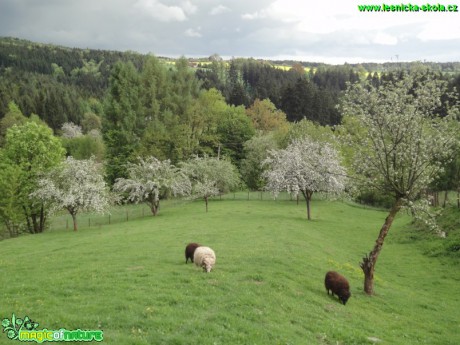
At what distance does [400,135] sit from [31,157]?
2037 inches

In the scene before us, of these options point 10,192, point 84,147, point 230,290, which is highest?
point 230,290

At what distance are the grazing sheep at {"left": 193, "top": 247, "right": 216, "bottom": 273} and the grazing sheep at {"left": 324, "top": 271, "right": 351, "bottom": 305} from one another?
23.8 feet

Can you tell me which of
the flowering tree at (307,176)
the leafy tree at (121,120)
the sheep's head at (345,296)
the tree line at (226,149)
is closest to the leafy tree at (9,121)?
the tree line at (226,149)

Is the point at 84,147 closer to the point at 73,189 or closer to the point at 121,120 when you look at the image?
the point at 121,120

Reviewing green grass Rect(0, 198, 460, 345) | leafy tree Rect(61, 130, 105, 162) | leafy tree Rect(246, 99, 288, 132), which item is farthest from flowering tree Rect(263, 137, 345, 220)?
leafy tree Rect(61, 130, 105, 162)

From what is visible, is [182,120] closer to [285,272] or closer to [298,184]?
[298,184]

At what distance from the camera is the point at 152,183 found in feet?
185

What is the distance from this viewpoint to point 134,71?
8056 centimetres

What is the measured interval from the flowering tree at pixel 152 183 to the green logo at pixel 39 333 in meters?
42.4

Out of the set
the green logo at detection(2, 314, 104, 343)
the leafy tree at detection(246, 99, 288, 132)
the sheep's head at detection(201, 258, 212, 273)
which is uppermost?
the leafy tree at detection(246, 99, 288, 132)

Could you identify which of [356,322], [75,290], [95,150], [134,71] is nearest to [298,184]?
[356,322]

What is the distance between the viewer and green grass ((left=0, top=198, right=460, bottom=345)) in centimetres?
1524

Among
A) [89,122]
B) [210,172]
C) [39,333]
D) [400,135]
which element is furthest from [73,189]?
[89,122]

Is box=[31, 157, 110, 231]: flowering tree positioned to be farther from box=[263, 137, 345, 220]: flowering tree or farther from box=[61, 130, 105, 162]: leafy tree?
box=[61, 130, 105, 162]: leafy tree
